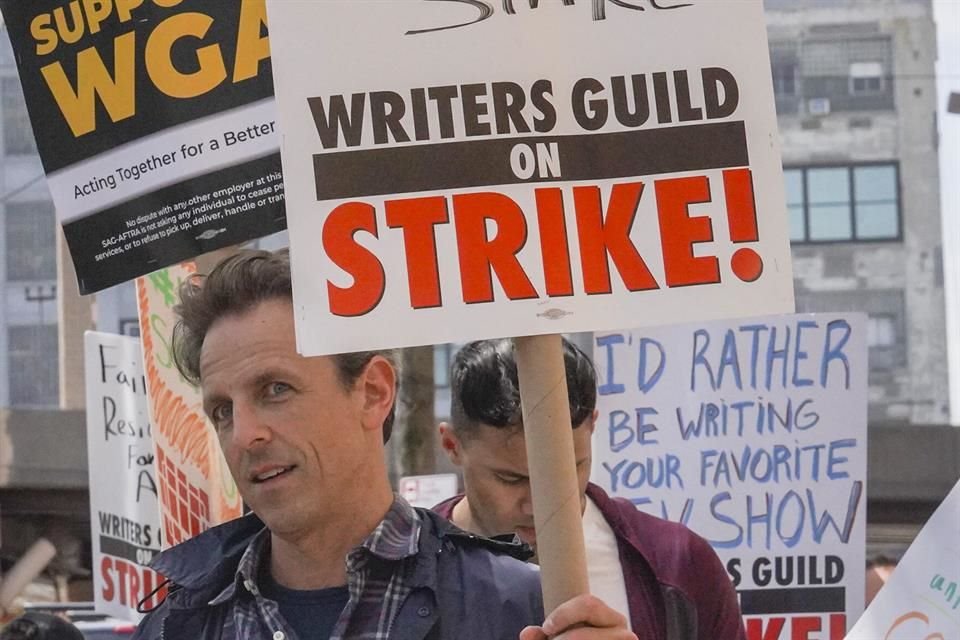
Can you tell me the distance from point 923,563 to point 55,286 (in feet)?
87.7

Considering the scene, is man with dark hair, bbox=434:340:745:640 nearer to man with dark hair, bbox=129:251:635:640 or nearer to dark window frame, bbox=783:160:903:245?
man with dark hair, bbox=129:251:635:640

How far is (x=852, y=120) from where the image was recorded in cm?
3306

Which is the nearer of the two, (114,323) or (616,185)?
(616,185)

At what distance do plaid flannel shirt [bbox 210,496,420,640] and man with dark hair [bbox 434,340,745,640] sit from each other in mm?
784

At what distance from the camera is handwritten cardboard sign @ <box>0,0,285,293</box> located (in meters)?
3.33

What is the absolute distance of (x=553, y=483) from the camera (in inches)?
92.4

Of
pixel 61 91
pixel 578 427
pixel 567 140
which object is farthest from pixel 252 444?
pixel 61 91

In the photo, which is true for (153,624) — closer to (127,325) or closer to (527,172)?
(527,172)

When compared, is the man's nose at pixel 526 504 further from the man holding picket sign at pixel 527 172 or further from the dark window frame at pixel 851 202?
the dark window frame at pixel 851 202

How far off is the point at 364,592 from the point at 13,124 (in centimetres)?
2921

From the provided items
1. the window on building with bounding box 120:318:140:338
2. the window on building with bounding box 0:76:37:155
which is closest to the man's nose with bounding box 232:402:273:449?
the window on building with bounding box 120:318:140:338

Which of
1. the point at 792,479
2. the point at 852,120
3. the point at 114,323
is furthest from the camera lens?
the point at 852,120

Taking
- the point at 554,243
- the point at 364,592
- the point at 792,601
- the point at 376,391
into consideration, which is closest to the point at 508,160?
the point at 554,243

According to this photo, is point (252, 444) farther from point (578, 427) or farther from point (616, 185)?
point (578, 427)
